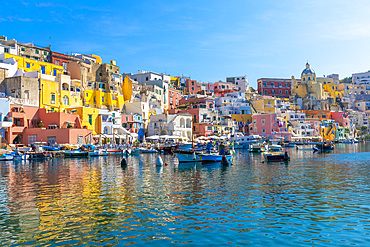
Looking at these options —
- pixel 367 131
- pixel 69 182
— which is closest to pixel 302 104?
pixel 367 131

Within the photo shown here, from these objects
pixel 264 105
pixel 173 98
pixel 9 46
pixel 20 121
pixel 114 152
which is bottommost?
pixel 114 152

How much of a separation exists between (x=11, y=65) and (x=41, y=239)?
181ft

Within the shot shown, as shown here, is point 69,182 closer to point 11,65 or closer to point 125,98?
point 11,65

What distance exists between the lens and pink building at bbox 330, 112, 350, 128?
11069 centimetres

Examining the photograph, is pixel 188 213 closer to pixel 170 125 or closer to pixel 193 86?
pixel 170 125

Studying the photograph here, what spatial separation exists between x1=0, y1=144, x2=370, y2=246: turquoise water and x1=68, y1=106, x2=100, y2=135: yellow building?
1518 inches

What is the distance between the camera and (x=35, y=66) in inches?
2373

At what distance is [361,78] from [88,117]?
13620 centimetres

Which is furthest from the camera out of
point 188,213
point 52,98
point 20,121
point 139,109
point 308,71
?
point 308,71

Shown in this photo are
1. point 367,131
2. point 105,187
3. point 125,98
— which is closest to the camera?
point 105,187

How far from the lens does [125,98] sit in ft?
256

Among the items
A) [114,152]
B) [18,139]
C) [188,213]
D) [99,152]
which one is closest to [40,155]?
[18,139]

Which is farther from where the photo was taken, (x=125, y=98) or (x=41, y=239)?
(x=125, y=98)

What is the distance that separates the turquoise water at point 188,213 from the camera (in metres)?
10.0
